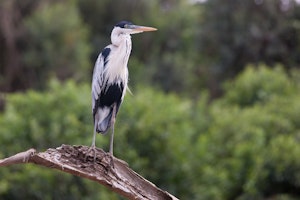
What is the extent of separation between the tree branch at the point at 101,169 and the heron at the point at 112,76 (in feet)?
1.18

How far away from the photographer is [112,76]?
531 centimetres

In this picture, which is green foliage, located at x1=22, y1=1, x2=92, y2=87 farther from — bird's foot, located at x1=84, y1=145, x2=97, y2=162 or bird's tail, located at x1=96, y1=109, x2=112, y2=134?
bird's foot, located at x1=84, y1=145, x2=97, y2=162

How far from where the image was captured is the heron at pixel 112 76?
17.0ft

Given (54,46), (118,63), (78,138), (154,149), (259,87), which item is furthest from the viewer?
(54,46)

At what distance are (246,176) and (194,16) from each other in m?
13.4

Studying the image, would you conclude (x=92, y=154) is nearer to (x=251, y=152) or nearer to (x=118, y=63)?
(x=118, y=63)

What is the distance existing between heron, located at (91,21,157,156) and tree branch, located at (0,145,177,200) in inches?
14.2

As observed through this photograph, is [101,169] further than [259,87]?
No

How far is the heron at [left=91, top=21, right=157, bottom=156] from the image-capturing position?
17.0 feet

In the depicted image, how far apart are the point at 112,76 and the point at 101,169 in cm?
82

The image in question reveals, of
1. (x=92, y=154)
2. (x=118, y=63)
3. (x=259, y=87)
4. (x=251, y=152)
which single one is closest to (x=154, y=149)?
(x=251, y=152)

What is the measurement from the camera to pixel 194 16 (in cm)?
2438

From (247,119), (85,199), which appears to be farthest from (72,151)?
(247,119)

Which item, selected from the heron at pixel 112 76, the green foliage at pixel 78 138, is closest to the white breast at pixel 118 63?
the heron at pixel 112 76
